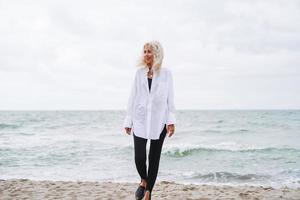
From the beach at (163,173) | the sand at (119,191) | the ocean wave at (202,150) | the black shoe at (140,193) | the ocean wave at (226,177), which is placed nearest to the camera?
the black shoe at (140,193)

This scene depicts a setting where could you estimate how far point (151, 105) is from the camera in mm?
4055

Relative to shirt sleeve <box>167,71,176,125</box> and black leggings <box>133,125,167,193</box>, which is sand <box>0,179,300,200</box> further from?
shirt sleeve <box>167,71,176,125</box>

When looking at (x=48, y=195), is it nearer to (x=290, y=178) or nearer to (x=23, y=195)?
(x=23, y=195)

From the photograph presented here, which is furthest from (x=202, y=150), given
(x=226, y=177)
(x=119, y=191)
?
(x=119, y=191)

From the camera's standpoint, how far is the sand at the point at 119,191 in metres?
6.08

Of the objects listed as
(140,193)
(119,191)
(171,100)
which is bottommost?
(119,191)

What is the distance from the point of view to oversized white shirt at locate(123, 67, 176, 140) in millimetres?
4055

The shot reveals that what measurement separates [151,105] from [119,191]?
2.99 m

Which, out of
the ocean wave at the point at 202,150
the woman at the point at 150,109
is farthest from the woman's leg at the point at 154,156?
the ocean wave at the point at 202,150

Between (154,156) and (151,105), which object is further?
(154,156)

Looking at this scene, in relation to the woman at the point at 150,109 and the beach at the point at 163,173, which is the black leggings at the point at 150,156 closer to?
the woman at the point at 150,109

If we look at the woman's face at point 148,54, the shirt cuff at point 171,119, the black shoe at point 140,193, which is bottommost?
the black shoe at point 140,193

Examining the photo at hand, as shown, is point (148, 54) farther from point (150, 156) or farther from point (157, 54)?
point (150, 156)

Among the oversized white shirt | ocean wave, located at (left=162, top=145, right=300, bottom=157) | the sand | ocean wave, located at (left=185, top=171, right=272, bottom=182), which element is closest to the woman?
the oversized white shirt
